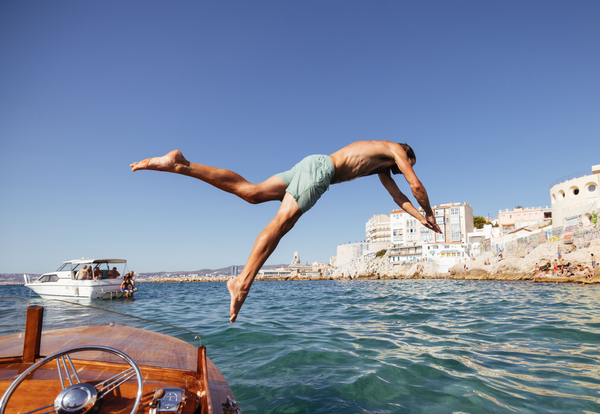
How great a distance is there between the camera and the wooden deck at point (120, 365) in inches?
78.9

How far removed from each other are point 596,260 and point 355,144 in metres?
36.1

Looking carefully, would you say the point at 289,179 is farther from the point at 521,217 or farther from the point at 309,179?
the point at 521,217

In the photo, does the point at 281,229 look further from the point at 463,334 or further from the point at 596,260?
the point at 596,260

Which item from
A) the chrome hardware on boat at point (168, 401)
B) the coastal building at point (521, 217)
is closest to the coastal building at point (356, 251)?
the coastal building at point (521, 217)

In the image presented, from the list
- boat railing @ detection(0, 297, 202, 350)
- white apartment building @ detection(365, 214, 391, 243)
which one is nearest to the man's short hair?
boat railing @ detection(0, 297, 202, 350)

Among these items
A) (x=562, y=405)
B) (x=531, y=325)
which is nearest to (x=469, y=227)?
(x=531, y=325)

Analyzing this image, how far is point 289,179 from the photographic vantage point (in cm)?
267

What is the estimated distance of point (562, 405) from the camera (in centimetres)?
314

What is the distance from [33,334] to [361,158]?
3.02 m

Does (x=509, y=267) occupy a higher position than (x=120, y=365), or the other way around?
(x=120, y=365)

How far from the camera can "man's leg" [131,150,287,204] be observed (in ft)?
7.97

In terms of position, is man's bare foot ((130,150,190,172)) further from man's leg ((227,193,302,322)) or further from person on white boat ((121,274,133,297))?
person on white boat ((121,274,133,297))

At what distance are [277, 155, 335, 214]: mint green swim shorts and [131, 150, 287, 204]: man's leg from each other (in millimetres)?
128

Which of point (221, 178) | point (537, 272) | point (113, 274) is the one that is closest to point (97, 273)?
point (113, 274)
